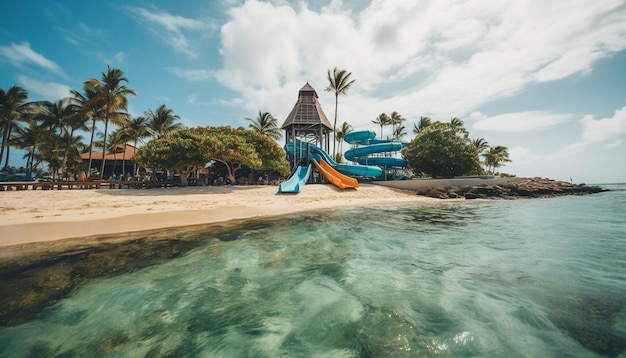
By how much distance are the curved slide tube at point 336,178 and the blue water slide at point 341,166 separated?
157 centimetres

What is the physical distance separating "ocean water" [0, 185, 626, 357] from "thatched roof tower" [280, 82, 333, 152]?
25722mm

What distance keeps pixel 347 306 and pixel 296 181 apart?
65.6ft

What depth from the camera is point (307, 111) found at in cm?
3128

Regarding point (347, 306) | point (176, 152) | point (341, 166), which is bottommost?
point (347, 306)

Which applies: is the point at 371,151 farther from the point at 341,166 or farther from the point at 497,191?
the point at 497,191

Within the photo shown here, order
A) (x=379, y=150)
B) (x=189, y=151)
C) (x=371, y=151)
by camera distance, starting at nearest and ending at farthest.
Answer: (x=189, y=151)
(x=379, y=150)
(x=371, y=151)

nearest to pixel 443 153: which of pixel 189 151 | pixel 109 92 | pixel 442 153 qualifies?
pixel 442 153

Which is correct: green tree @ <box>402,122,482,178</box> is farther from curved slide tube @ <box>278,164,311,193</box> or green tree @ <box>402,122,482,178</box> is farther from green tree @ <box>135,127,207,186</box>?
green tree @ <box>135,127,207,186</box>

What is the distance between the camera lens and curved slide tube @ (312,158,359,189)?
24.4 m

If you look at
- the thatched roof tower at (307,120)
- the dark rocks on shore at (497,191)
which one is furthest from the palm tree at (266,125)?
the dark rocks on shore at (497,191)

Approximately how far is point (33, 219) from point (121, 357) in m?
10.6

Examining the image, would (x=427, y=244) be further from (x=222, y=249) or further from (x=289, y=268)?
(x=222, y=249)

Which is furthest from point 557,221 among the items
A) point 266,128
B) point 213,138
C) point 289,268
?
point 266,128

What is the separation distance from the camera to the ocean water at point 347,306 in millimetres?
2783
